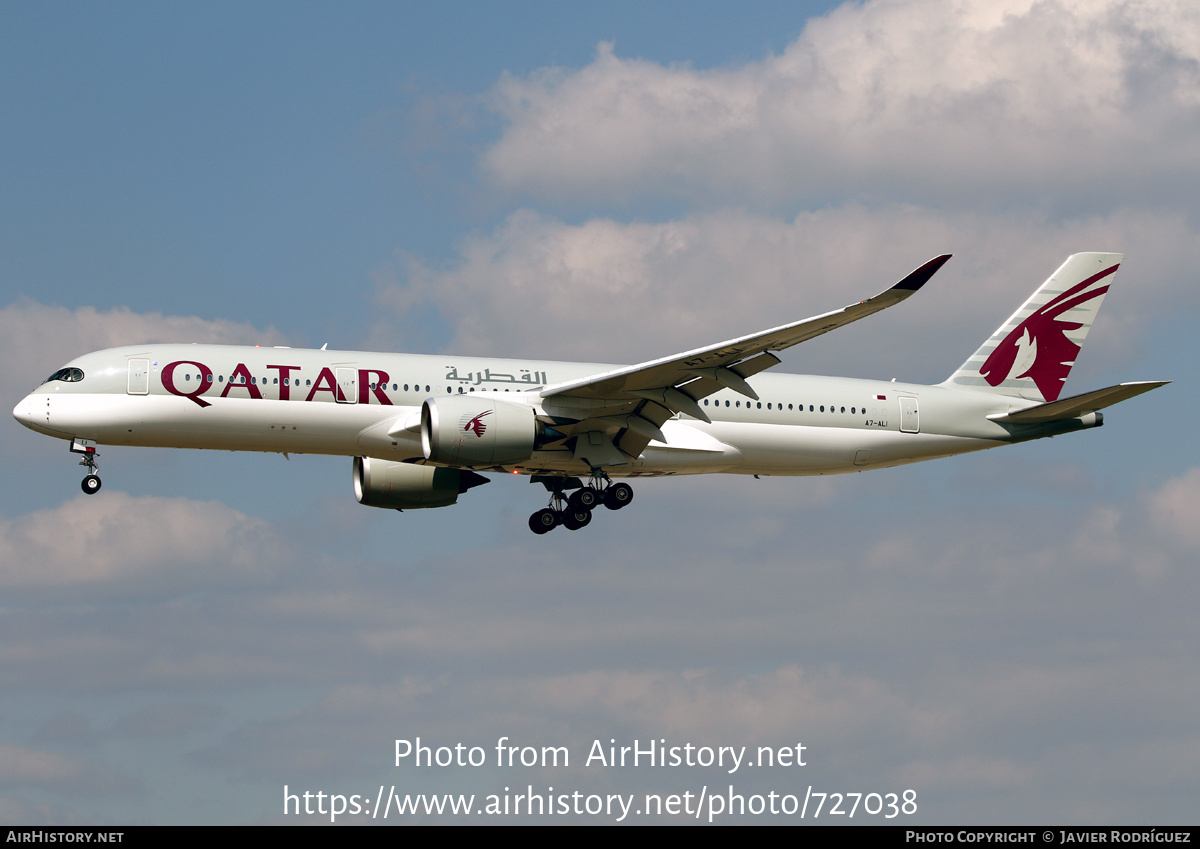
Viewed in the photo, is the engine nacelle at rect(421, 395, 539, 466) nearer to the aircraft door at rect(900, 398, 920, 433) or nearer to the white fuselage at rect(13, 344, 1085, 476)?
the white fuselage at rect(13, 344, 1085, 476)

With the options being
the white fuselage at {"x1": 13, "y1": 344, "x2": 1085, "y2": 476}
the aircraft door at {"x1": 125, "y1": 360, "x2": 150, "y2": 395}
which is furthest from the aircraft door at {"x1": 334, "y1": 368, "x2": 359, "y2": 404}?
the aircraft door at {"x1": 125, "y1": 360, "x2": 150, "y2": 395}

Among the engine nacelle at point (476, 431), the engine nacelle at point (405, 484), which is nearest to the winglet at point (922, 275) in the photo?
the engine nacelle at point (476, 431)

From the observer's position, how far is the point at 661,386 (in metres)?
39.5

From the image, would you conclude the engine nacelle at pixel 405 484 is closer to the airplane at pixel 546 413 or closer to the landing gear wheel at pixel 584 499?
the airplane at pixel 546 413

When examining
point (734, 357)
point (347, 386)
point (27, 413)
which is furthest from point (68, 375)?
point (734, 357)

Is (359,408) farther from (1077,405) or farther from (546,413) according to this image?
(1077,405)

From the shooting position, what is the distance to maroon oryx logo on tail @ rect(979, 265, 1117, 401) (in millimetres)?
47281

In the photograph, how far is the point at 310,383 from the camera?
39.5 m

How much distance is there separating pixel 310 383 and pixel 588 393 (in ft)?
23.9

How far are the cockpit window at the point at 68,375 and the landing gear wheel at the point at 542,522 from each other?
13214 millimetres

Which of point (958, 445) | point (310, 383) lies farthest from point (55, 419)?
point (958, 445)

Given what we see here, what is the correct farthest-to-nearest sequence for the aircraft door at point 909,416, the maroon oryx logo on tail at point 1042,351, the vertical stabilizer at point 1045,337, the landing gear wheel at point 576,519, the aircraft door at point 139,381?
the maroon oryx logo on tail at point 1042,351, the vertical stabilizer at point 1045,337, the aircraft door at point 909,416, the landing gear wheel at point 576,519, the aircraft door at point 139,381

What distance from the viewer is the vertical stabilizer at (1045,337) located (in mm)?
47062

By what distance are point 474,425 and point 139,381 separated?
887 centimetres
